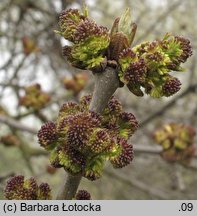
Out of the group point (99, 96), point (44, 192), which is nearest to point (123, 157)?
point (99, 96)

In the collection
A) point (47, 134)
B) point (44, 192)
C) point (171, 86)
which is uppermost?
point (171, 86)

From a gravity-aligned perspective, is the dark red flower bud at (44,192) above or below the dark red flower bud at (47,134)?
below

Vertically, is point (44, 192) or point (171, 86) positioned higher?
point (171, 86)

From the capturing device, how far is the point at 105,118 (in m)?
1.37

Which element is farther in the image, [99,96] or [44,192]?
[44,192]

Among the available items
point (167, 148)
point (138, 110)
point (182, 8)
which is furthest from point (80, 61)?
point (182, 8)

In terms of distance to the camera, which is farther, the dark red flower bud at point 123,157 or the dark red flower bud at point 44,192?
the dark red flower bud at point 44,192

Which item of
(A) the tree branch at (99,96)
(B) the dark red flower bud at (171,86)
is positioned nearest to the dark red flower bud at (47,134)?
(A) the tree branch at (99,96)

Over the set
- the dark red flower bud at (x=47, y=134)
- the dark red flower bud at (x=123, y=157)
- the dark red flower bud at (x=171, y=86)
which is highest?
the dark red flower bud at (x=171, y=86)

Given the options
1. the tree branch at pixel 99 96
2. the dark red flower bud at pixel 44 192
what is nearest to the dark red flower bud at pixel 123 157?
the tree branch at pixel 99 96

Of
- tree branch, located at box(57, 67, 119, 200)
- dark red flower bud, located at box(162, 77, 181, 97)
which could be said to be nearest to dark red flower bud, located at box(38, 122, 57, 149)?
tree branch, located at box(57, 67, 119, 200)

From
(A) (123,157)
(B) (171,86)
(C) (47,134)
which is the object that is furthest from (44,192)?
(B) (171,86)

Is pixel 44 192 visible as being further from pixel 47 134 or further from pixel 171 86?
pixel 171 86

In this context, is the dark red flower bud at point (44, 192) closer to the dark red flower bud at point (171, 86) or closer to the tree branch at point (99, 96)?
the tree branch at point (99, 96)
